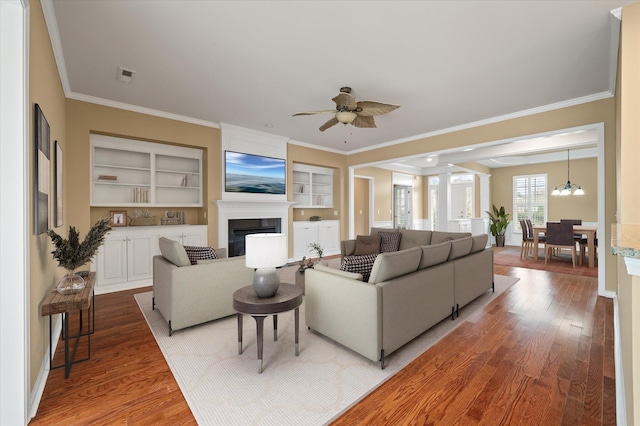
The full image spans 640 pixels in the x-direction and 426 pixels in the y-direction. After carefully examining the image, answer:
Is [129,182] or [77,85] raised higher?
[77,85]

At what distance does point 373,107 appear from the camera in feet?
11.2

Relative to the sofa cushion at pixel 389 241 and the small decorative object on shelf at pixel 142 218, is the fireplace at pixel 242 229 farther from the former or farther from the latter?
the sofa cushion at pixel 389 241

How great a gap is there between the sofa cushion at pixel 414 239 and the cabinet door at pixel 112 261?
445 cm

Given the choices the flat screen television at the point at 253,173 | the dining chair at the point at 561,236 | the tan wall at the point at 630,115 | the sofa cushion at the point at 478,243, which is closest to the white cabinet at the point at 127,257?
the flat screen television at the point at 253,173

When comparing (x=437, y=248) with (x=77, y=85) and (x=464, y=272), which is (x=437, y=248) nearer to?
(x=464, y=272)

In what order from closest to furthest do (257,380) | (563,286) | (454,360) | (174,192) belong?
(257,380) → (454,360) → (563,286) → (174,192)

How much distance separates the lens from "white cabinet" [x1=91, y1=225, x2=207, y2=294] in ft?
13.8

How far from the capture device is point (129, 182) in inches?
187

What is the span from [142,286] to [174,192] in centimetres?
170

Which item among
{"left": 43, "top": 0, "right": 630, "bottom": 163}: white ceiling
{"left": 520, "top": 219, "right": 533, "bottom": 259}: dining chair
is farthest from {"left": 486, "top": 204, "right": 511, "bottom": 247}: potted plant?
{"left": 43, "top": 0, "right": 630, "bottom": 163}: white ceiling

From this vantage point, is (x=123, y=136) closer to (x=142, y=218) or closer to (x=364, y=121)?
(x=142, y=218)

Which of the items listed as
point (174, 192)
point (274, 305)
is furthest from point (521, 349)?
point (174, 192)

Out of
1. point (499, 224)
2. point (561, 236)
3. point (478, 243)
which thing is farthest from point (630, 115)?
point (499, 224)

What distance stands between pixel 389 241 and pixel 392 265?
285cm
